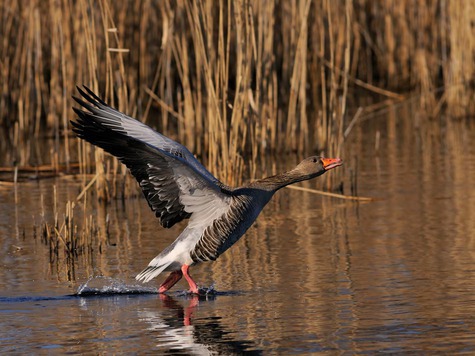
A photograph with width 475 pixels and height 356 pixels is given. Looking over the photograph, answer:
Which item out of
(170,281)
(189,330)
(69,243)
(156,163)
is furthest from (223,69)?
(189,330)

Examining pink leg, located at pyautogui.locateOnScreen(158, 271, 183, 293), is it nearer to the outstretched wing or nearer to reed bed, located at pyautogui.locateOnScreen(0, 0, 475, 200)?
the outstretched wing

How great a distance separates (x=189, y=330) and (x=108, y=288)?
5.13 ft

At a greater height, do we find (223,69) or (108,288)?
(223,69)

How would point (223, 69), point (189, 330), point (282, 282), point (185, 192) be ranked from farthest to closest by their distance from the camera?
point (223, 69) < point (185, 192) < point (282, 282) < point (189, 330)

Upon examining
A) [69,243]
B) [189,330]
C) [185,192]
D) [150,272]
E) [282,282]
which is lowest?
[189,330]

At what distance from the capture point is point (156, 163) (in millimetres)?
8430

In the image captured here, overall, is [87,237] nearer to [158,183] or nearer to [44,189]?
[158,183]

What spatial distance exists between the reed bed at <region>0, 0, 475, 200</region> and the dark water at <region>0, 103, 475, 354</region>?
1.21 metres

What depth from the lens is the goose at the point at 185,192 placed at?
27.5 feet

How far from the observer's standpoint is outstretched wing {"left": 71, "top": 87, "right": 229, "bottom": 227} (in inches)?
324

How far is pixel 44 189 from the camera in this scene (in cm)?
1386

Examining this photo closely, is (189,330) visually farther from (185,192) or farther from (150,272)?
(185,192)

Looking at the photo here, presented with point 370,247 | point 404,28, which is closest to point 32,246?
point 370,247

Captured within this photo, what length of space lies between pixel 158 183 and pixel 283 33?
36.3 feet
